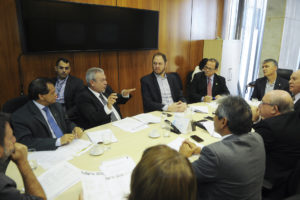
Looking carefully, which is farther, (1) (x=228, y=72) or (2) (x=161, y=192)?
(1) (x=228, y=72)

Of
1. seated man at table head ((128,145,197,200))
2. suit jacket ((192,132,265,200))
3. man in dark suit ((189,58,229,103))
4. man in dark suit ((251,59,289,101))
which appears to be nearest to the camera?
seated man at table head ((128,145,197,200))

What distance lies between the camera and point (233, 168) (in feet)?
3.90

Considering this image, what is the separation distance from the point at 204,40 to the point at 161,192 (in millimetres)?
5211

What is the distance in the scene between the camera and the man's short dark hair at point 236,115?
1.37m

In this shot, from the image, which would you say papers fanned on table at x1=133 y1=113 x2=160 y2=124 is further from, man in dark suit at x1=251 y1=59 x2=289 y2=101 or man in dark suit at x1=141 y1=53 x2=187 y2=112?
man in dark suit at x1=251 y1=59 x2=289 y2=101

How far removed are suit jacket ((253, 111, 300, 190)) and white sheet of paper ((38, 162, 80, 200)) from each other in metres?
1.54

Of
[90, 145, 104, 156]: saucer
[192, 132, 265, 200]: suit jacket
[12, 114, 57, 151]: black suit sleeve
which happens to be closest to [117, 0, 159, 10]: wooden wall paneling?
[12, 114, 57, 151]: black suit sleeve

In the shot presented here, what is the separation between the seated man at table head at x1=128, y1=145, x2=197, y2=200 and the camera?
2.38 ft

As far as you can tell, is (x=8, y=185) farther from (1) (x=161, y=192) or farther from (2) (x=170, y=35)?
(2) (x=170, y=35)

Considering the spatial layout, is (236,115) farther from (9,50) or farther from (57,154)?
(9,50)

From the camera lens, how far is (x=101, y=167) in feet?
5.04

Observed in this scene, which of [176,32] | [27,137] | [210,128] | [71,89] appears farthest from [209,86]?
[27,137]

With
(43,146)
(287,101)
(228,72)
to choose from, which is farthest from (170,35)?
(43,146)

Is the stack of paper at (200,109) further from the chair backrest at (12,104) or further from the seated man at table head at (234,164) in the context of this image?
the chair backrest at (12,104)
